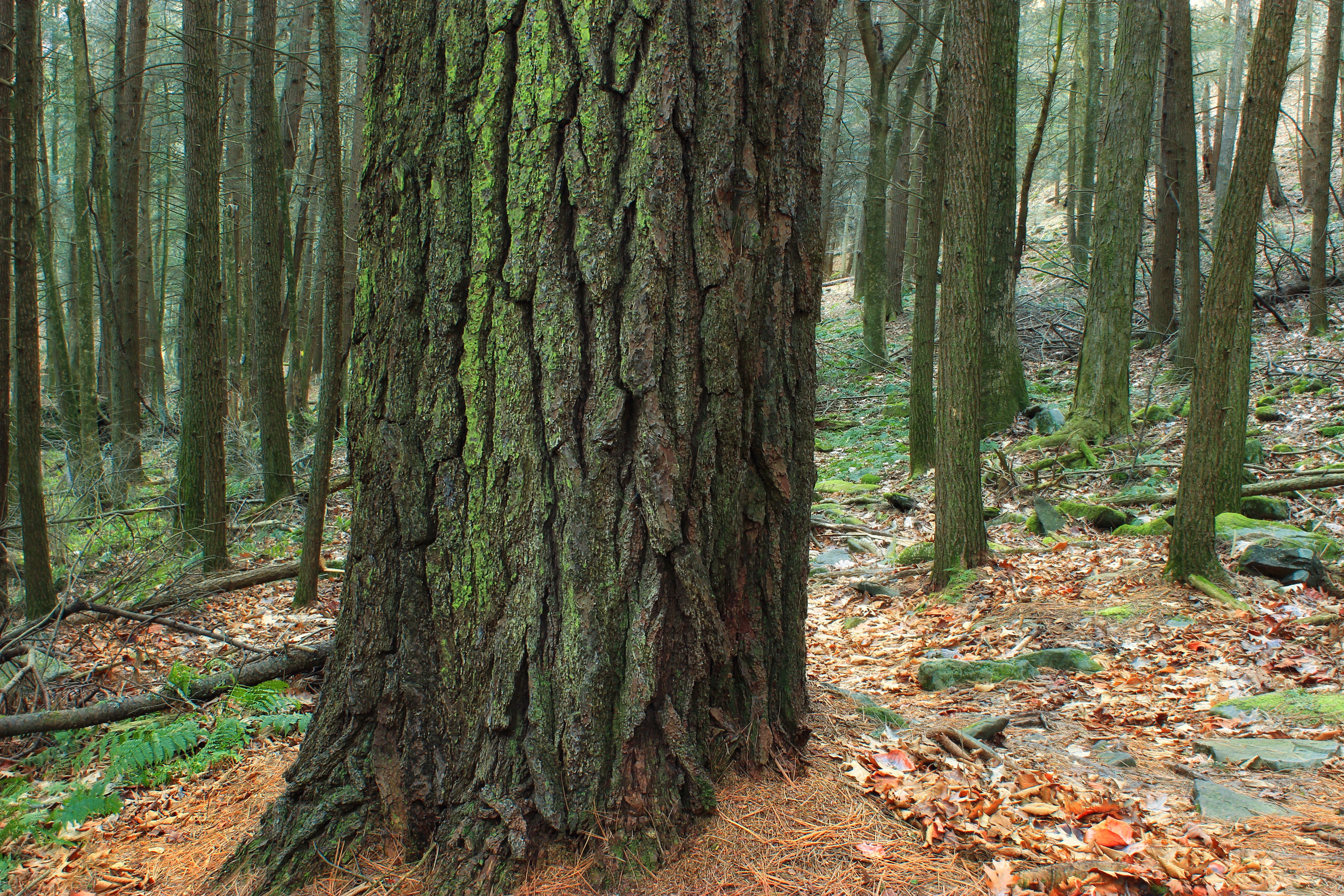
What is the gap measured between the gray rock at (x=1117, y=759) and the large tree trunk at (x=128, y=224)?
10.9 m

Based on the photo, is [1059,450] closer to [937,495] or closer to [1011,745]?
[937,495]

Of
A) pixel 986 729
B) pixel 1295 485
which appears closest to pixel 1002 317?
pixel 1295 485

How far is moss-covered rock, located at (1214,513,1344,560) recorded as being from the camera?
5.31 metres

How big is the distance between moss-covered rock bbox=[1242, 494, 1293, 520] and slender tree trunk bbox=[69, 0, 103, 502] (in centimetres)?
947

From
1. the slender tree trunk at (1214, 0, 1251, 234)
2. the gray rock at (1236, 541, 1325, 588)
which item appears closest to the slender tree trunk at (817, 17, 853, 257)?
the slender tree trunk at (1214, 0, 1251, 234)

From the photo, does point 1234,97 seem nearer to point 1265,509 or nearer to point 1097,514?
point 1265,509

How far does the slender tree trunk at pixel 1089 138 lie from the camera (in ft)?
52.6

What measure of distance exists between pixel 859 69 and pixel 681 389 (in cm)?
2790

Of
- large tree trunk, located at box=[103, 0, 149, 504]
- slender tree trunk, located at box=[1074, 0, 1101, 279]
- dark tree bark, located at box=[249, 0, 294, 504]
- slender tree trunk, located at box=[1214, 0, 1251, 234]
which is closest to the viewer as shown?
dark tree bark, located at box=[249, 0, 294, 504]

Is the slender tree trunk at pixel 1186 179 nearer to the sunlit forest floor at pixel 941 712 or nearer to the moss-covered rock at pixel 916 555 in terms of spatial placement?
the sunlit forest floor at pixel 941 712

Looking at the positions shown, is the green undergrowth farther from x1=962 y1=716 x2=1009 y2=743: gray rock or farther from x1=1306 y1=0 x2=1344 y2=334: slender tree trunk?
x1=1306 y1=0 x2=1344 y2=334: slender tree trunk

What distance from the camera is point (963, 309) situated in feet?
18.5

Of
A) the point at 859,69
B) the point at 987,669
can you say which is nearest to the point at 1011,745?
the point at 987,669

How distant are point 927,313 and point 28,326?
806cm
